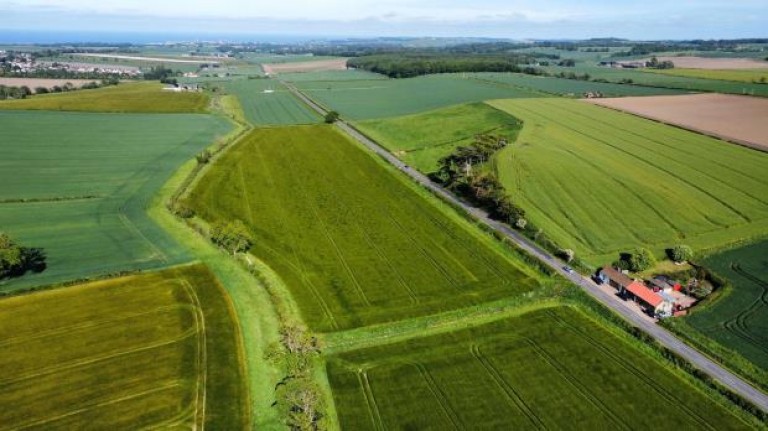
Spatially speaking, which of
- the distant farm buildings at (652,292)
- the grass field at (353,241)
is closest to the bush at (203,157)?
the grass field at (353,241)

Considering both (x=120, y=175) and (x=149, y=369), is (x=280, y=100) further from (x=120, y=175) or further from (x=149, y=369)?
(x=149, y=369)

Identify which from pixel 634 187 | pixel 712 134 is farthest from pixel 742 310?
pixel 712 134

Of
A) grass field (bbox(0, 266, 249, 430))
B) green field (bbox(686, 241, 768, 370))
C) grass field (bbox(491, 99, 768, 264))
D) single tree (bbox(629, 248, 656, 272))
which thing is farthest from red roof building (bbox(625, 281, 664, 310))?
grass field (bbox(0, 266, 249, 430))

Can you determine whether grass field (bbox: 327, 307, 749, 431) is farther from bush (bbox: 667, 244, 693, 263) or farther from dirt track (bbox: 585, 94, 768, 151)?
dirt track (bbox: 585, 94, 768, 151)

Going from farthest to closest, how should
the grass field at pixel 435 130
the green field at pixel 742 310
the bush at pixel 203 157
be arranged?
the grass field at pixel 435 130 → the bush at pixel 203 157 → the green field at pixel 742 310

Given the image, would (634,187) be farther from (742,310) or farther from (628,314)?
(628,314)

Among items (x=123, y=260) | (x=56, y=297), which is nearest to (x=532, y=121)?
(x=123, y=260)

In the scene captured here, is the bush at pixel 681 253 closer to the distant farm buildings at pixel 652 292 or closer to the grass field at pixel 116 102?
the distant farm buildings at pixel 652 292
